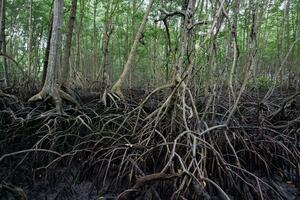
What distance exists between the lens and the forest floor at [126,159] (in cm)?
267

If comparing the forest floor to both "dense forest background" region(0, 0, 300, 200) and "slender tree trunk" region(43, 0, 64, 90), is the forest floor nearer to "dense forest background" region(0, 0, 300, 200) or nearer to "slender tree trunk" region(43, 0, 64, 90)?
"dense forest background" region(0, 0, 300, 200)

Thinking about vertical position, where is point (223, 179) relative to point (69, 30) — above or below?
below

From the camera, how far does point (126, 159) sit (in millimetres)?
2861

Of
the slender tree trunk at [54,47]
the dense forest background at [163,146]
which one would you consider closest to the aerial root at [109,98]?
the dense forest background at [163,146]

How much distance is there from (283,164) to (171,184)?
1.59 meters

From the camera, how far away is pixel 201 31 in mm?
5746

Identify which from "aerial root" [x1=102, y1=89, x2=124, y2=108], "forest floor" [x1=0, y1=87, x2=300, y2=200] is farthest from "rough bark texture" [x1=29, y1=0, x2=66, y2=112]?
"aerial root" [x1=102, y1=89, x2=124, y2=108]

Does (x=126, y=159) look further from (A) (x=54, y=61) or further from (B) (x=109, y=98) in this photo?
(B) (x=109, y=98)

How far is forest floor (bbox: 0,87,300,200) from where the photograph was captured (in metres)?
2.67

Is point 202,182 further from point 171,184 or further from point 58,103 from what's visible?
point 58,103

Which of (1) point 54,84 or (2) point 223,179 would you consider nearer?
(2) point 223,179

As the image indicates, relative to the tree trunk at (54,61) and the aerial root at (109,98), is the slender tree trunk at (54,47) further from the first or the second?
the aerial root at (109,98)

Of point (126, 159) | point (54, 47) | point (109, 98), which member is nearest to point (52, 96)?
point (54, 47)

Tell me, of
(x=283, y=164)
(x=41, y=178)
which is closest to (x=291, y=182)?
(x=283, y=164)
